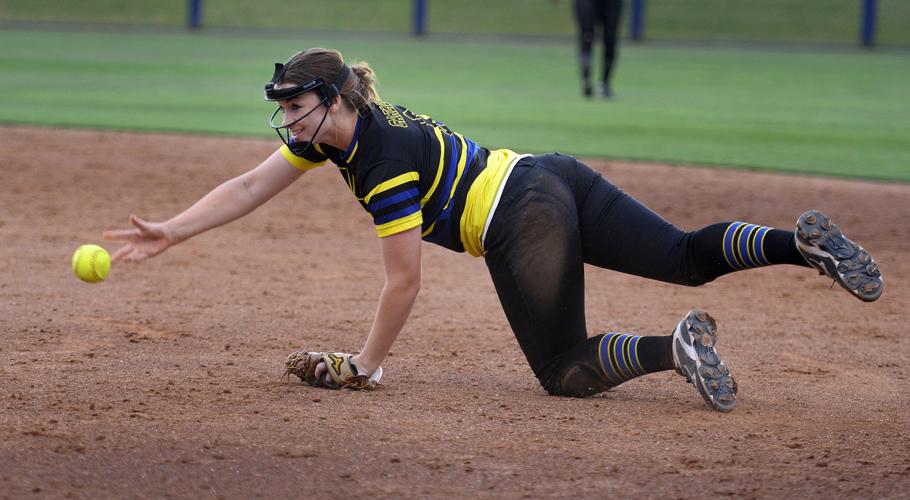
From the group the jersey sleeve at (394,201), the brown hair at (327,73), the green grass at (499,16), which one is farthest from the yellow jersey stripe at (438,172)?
the green grass at (499,16)

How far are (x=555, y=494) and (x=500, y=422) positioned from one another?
2.14 ft

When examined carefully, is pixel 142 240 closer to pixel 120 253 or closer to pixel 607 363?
pixel 120 253

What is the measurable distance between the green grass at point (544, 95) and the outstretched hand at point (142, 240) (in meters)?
6.10

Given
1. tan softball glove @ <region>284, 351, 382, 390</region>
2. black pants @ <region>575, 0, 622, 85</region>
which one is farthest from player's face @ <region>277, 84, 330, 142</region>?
black pants @ <region>575, 0, 622, 85</region>

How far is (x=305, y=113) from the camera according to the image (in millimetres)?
3623

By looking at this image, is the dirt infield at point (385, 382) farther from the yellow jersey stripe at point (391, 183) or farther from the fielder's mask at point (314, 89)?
the fielder's mask at point (314, 89)

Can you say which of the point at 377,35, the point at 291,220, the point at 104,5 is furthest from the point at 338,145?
the point at 104,5

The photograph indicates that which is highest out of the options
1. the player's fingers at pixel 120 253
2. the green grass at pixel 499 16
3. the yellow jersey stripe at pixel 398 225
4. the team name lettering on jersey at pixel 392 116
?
the team name lettering on jersey at pixel 392 116

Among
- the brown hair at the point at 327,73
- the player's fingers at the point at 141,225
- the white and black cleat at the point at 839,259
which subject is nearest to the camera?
the white and black cleat at the point at 839,259

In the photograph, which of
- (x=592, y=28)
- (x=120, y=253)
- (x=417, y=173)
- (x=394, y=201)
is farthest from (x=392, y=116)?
(x=592, y=28)

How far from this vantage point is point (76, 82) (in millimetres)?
14695

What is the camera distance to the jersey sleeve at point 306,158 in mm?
3900

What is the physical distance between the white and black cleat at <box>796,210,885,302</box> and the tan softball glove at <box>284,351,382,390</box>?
1471mm

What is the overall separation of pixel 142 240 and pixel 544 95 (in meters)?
11.1
